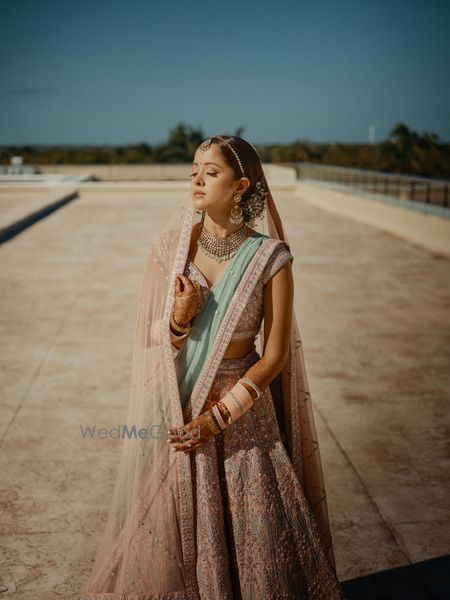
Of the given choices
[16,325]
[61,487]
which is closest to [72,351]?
[16,325]

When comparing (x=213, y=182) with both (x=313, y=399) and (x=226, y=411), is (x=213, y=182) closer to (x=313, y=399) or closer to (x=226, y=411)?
(x=226, y=411)

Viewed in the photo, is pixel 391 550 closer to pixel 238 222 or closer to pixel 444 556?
pixel 444 556

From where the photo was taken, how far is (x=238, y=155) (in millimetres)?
1820

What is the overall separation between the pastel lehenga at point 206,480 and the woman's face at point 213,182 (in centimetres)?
15

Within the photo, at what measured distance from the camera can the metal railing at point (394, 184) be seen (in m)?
11.1

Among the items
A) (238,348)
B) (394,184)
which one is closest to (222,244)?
(238,348)

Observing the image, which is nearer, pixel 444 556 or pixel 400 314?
pixel 444 556

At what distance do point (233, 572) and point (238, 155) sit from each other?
1.19 meters

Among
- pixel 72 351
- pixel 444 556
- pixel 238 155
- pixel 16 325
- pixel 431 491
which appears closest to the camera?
pixel 238 155

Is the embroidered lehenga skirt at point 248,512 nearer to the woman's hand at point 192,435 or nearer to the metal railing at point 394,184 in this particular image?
the woman's hand at point 192,435

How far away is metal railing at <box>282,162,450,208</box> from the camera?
36.4ft

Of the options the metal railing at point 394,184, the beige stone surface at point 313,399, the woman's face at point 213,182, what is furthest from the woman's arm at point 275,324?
the metal railing at point 394,184

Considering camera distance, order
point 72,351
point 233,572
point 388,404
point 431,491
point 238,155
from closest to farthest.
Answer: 1. point 238,155
2. point 233,572
3. point 431,491
4. point 388,404
5. point 72,351

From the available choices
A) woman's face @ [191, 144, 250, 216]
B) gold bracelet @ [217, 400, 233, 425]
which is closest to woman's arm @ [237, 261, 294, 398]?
gold bracelet @ [217, 400, 233, 425]
